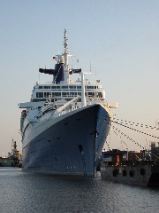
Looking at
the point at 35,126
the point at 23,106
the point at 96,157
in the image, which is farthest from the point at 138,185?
the point at 23,106

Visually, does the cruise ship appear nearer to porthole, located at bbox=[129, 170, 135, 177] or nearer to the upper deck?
the upper deck

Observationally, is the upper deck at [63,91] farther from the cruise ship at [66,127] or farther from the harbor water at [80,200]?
the harbor water at [80,200]

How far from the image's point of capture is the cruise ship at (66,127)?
2552 inches

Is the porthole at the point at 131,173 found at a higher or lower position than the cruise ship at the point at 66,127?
lower

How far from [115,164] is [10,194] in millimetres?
23780

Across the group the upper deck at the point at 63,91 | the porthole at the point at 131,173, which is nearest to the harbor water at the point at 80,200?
the porthole at the point at 131,173

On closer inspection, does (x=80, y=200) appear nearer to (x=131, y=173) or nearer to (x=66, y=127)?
(x=131, y=173)

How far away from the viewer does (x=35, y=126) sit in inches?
3066

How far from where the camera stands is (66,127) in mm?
67375

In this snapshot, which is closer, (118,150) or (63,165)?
(63,165)

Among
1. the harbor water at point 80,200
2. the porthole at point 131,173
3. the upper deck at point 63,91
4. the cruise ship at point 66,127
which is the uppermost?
the upper deck at point 63,91

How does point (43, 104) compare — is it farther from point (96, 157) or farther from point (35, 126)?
point (96, 157)

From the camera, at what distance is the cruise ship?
213 feet

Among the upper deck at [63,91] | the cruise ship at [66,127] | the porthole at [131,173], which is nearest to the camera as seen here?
the porthole at [131,173]
